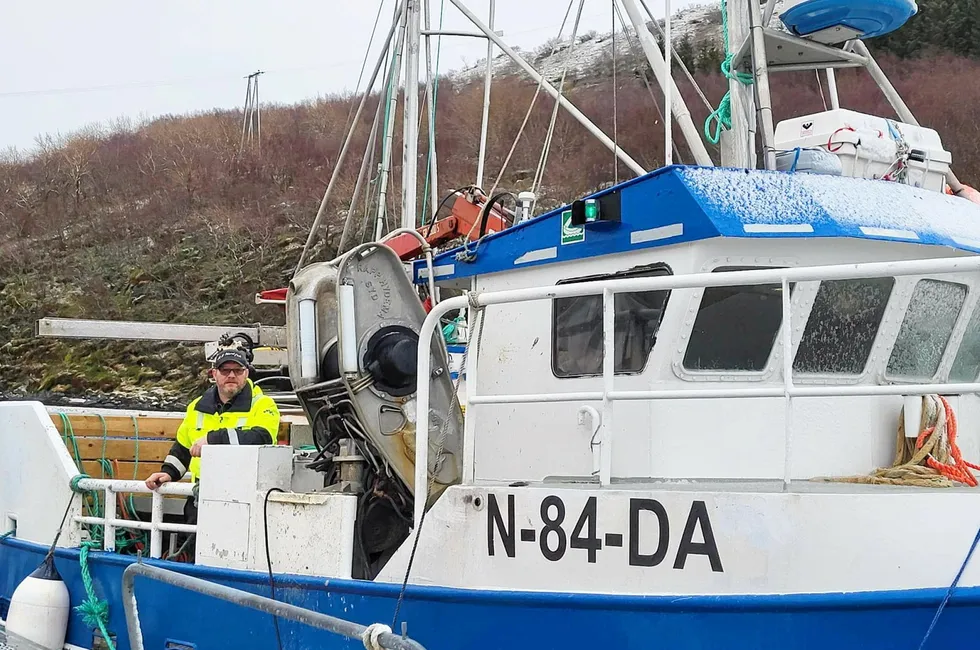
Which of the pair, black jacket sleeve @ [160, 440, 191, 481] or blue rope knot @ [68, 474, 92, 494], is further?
blue rope knot @ [68, 474, 92, 494]

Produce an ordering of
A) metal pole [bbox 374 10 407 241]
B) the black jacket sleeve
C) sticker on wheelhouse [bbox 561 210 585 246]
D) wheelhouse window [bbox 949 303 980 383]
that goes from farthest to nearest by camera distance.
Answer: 1. metal pole [bbox 374 10 407 241]
2. the black jacket sleeve
3. sticker on wheelhouse [bbox 561 210 585 246]
4. wheelhouse window [bbox 949 303 980 383]

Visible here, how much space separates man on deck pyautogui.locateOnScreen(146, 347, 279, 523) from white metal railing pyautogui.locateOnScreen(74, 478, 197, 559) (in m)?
0.09

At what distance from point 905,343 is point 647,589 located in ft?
5.42

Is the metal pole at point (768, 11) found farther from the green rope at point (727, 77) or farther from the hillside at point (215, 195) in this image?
the hillside at point (215, 195)

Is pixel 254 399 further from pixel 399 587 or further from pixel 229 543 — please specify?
pixel 399 587

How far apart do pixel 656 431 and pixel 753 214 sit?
0.99 metres

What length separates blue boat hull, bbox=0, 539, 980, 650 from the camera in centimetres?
294

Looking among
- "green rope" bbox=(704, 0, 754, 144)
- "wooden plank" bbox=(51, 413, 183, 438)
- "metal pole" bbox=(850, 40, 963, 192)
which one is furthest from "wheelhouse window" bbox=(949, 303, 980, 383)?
"wooden plank" bbox=(51, 413, 183, 438)

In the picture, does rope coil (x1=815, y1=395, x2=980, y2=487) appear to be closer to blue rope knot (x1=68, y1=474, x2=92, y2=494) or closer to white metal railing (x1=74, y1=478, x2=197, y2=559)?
white metal railing (x1=74, y1=478, x2=197, y2=559)

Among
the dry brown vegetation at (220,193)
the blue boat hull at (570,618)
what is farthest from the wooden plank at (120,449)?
the dry brown vegetation at (220,193)

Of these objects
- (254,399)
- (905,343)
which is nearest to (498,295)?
(905,343)

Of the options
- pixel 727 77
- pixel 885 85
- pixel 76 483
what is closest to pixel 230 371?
pixel 76 483

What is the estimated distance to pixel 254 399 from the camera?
535cm

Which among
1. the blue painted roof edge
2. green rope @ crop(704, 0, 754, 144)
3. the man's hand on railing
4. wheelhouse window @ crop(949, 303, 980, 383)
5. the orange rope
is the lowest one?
the man's hand on railing
